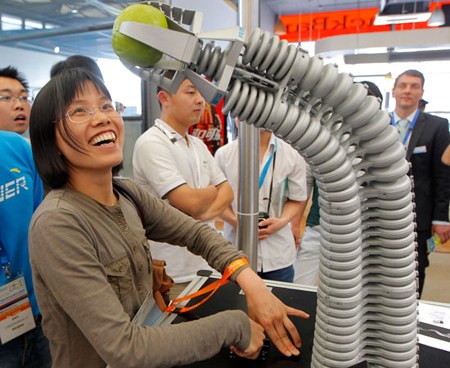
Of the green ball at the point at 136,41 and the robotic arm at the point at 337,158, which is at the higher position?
the green ball at the point at 136,41

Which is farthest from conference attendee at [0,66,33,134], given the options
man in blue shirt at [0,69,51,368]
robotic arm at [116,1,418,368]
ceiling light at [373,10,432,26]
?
ceiling light at [373,10,432,26]

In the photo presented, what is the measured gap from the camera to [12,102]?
1.67m

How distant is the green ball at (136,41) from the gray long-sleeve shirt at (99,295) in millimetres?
322

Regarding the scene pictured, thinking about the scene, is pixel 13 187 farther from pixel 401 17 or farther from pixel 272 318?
pixel 401 17

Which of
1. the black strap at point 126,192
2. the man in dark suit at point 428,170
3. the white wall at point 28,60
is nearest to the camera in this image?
the black strap at point 126,192

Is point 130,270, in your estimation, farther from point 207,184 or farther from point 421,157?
point 421,157

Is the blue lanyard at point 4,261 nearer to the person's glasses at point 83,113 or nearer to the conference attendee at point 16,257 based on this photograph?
the conference attendee at point 16,257

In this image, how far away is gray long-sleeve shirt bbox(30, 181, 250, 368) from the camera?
733mm

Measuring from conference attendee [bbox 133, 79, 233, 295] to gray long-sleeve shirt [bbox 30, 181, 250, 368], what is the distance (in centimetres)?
57

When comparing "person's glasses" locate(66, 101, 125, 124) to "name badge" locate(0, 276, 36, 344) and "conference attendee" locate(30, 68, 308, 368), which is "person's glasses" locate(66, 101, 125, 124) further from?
"name badge" locate(0, 276, 36, 344)

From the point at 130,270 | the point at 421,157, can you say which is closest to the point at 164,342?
the point at 130,270

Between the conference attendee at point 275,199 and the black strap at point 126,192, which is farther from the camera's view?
the conference attendee at point 275,199

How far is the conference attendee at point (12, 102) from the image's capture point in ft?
5.44

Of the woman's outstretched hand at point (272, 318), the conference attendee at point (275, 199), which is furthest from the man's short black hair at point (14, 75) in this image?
the woman's outstretched hand at point (272, 318)
